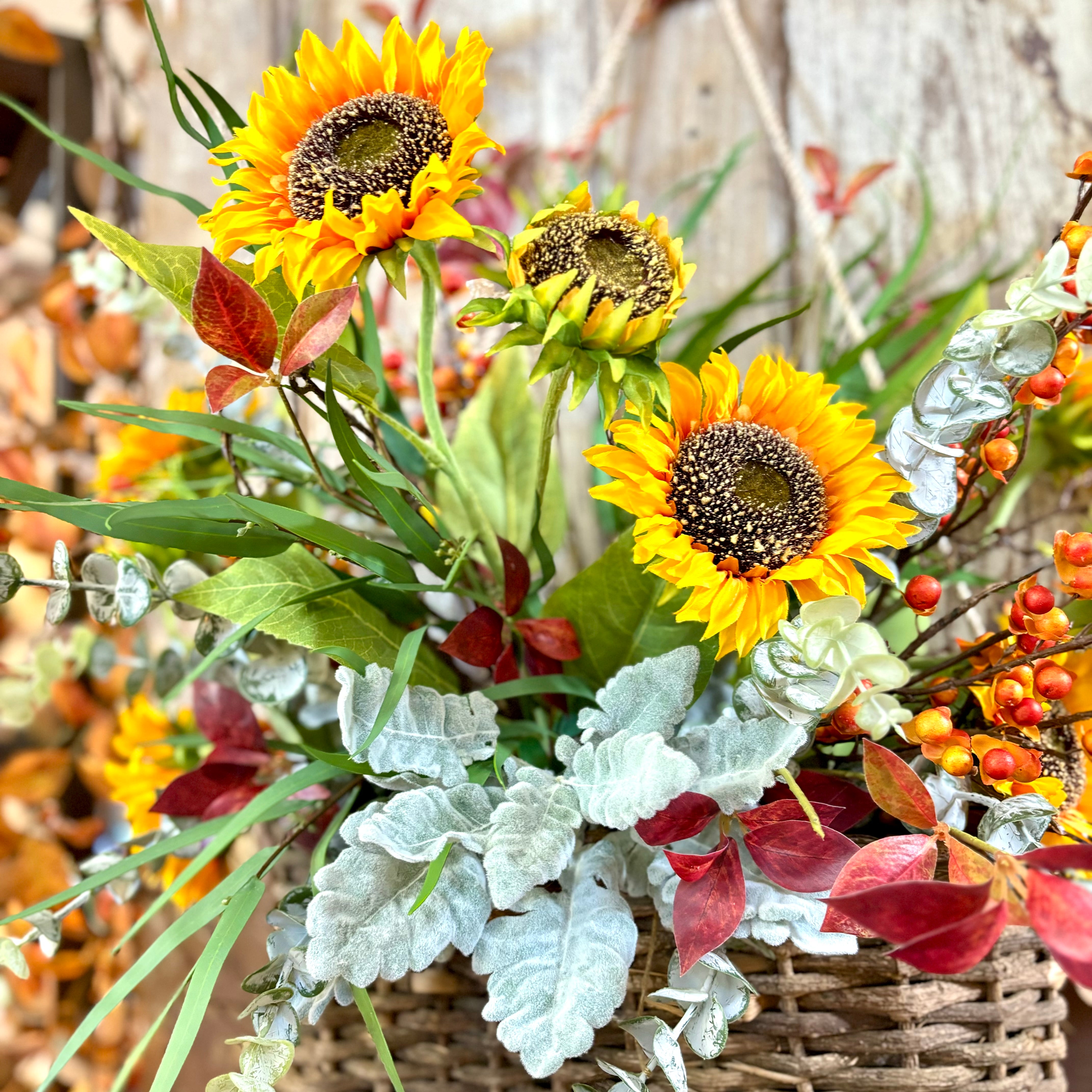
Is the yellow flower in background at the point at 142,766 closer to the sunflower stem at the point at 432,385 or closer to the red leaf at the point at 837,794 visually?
the sunflower stem at the point at 432,385

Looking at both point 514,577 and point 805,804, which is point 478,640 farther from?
point 805,804

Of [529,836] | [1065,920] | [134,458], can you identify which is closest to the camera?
[1065,920]

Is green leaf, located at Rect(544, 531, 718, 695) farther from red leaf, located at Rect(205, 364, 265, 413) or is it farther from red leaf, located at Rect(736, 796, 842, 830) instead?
red leaf, located at Rect(205, 364, 265, 413)

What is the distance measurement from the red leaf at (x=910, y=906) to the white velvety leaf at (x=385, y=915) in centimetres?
16

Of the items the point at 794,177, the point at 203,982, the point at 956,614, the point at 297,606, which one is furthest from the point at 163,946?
the point at 794,177

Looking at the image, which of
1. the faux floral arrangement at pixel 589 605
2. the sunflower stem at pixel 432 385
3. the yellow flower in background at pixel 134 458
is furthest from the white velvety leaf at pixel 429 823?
the yellow flower in background at pixel 134 458

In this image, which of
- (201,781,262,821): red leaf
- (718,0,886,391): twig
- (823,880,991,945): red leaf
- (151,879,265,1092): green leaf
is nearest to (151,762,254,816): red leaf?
(201,781,262,821): red leaf

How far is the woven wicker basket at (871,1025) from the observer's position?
1.19 ft

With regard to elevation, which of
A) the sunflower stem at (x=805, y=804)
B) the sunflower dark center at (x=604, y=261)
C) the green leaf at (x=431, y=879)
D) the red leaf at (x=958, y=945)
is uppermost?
the sunflower dark center at (x=604, y=261)

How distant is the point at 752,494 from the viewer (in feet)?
1.16

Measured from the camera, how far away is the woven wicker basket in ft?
1.19

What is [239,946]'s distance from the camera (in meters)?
0.69

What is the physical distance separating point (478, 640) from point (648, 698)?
0.27 ft

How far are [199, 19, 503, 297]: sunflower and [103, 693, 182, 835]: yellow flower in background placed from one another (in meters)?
0.29
